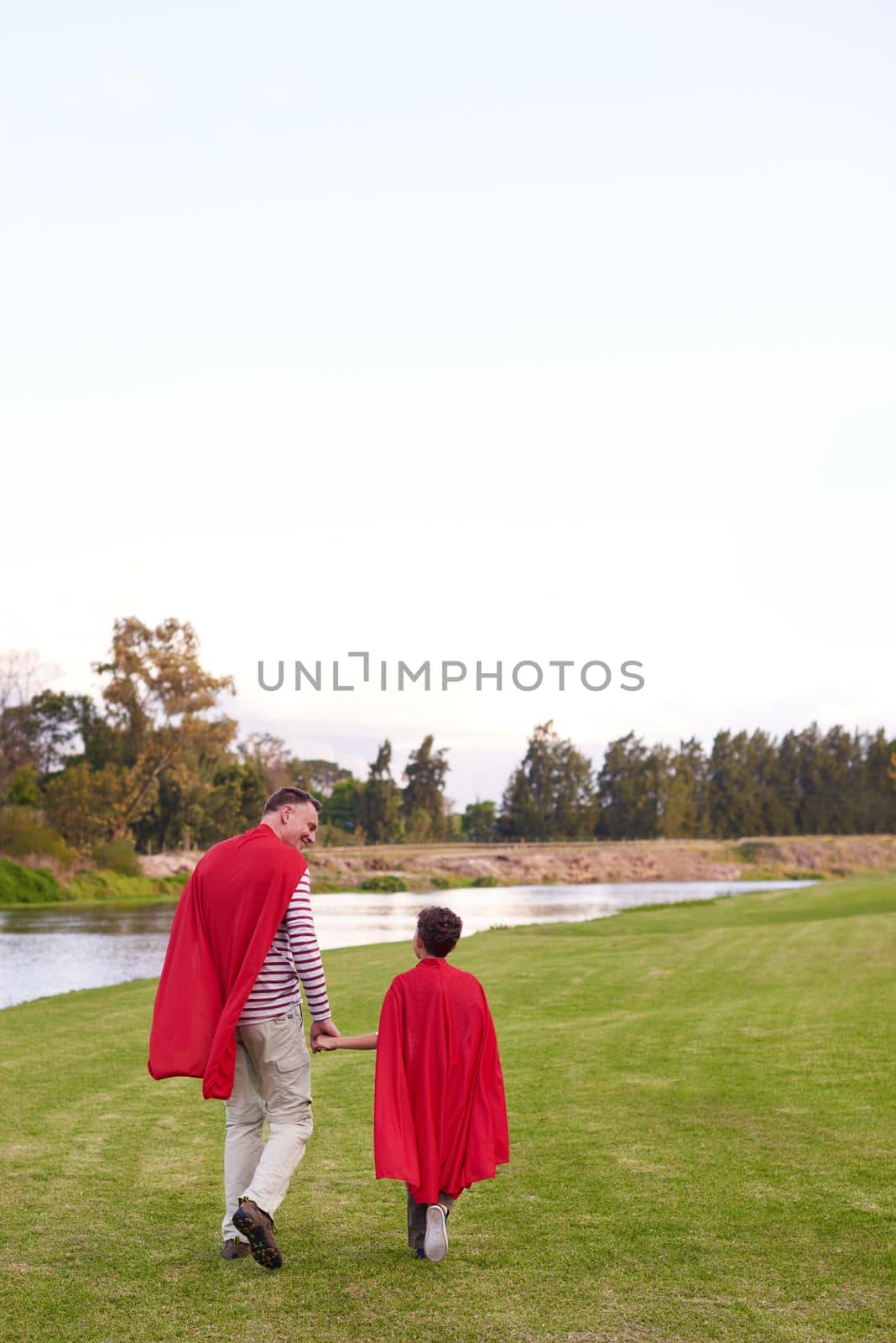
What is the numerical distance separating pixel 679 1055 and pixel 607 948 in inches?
403

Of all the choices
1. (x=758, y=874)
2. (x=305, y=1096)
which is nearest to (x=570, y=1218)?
(x=305, y=1096)

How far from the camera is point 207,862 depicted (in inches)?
220

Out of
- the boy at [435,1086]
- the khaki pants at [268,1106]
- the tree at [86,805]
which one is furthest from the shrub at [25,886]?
the boy at [435,1086]

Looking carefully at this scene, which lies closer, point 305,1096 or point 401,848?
point 305,1096

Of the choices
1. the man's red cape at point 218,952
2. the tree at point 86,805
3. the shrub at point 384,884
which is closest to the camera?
the man's red cape at point 218,952

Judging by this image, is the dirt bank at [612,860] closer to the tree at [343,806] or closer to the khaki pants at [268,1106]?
the tree at [343,806]

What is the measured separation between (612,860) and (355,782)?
33.7m

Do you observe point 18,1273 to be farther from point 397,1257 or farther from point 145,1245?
point 397,1257

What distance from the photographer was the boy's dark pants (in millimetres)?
5512

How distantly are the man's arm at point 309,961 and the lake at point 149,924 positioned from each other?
14765 mm

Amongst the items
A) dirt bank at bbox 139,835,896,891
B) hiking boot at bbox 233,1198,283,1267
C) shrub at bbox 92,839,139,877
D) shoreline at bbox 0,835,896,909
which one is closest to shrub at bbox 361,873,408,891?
shoreline at bbox 0,835,896,909

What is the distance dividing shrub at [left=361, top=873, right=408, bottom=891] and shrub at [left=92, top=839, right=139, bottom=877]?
47.0 feet

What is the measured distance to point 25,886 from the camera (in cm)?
5178

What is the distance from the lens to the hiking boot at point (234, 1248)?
18.0 feet
